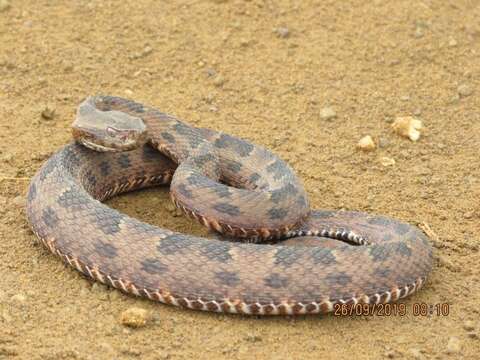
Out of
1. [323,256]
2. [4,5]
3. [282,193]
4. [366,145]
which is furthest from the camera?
[4,5]

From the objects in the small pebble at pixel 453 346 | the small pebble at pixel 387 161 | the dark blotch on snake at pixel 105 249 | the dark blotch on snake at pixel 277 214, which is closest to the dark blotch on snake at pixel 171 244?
the dark blotch on snake at pixel 105 249

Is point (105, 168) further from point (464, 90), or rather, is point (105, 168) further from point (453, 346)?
point (464, 90)

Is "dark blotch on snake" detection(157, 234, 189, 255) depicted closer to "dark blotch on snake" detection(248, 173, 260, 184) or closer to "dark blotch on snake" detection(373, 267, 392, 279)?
"dark blotch on snake" detection(373, 267, 392, 279)

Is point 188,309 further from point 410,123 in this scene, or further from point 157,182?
point 410,123

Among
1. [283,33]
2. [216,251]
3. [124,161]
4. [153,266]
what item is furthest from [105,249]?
[283,33]

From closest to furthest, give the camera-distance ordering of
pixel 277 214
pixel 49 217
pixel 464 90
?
pixel 49 217, pixel 277 214, pixel 464 90

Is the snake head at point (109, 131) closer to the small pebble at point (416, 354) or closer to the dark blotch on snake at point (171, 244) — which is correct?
the dark blotch on snake at point (171, 244)

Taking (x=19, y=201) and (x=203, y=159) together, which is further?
(x=203, y=159)

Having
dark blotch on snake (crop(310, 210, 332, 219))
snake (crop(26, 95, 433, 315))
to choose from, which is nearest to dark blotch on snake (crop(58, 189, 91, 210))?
snake (crop(26, 95, 433, 315))
